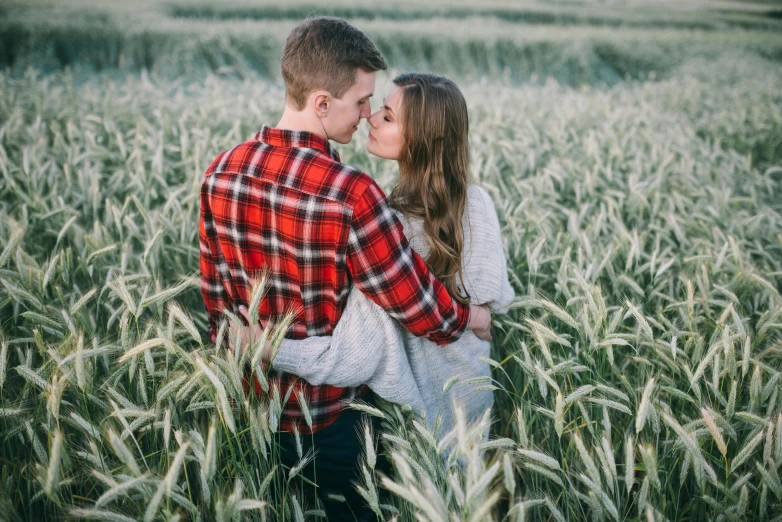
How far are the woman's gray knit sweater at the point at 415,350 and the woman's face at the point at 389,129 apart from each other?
26cm

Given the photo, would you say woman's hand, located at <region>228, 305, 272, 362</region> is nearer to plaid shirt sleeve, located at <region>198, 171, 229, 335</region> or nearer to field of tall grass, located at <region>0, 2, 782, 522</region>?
field of tall grass, located at <region>0, 2, 782, 522</region>

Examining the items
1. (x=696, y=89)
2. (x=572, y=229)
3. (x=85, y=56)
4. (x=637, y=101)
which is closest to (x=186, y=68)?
(x=85, y=56)

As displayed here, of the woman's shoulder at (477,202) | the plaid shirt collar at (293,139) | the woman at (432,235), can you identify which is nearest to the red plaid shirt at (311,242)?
the plaid shirt collar at (293,139)

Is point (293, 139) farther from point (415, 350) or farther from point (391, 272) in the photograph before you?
point (415, 350)

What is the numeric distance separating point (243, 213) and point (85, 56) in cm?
1370

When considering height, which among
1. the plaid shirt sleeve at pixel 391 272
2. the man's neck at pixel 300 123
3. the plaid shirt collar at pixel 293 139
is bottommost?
the plaid shirt sleeve at pixel 391 272

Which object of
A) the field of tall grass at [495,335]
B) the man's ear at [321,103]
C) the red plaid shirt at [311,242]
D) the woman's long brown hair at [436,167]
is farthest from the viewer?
the woman's long brown hair at [436,167]

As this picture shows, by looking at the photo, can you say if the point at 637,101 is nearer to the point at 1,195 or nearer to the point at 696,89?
the point at 696,89

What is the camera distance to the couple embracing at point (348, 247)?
1354 millimetres

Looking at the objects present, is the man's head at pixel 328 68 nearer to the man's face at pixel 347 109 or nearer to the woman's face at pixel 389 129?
the man's face at pixel 347 109

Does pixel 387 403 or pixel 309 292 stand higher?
pixel 309 292

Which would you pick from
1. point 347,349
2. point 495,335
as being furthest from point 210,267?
point 495,335

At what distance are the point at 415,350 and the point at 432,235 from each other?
16.4 inches

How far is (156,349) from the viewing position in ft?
5.24
